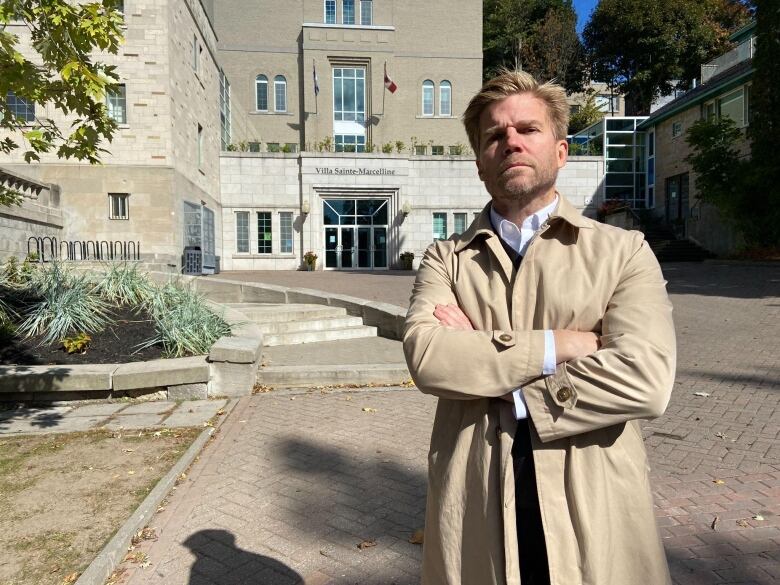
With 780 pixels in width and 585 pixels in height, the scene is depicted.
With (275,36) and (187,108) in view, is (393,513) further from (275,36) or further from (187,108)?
(275,36)

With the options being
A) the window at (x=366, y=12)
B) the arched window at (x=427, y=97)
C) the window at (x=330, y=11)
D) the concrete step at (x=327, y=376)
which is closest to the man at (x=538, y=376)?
the concrete step at (x=327, y=376)

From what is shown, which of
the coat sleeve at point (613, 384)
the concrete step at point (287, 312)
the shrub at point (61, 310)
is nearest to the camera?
the coat sleeve at point (613, 384)

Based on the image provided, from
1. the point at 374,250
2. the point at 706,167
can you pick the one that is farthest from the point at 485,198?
the point at 706,167

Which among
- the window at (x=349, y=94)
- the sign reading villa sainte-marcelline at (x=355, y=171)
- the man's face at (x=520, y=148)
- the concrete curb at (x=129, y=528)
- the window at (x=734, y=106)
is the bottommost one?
the concrete curb at (x=129, y=528)

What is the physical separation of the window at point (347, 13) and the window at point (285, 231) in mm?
14021

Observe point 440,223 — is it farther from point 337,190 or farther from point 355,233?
point 337,190

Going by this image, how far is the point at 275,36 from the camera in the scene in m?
34.9

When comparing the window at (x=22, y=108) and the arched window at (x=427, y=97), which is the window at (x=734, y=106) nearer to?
the arched window at (x=427, y=97)

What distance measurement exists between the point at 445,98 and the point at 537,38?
12.5 metres

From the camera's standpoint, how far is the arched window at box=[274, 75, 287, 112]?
35.1 meters

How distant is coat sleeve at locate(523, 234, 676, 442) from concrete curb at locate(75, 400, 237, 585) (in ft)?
8.15

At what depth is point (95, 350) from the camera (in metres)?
7.04

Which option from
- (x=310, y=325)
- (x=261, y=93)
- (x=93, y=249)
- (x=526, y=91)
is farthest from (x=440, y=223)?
(x=526, y=91)

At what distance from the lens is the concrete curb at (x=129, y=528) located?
9.53 ft
